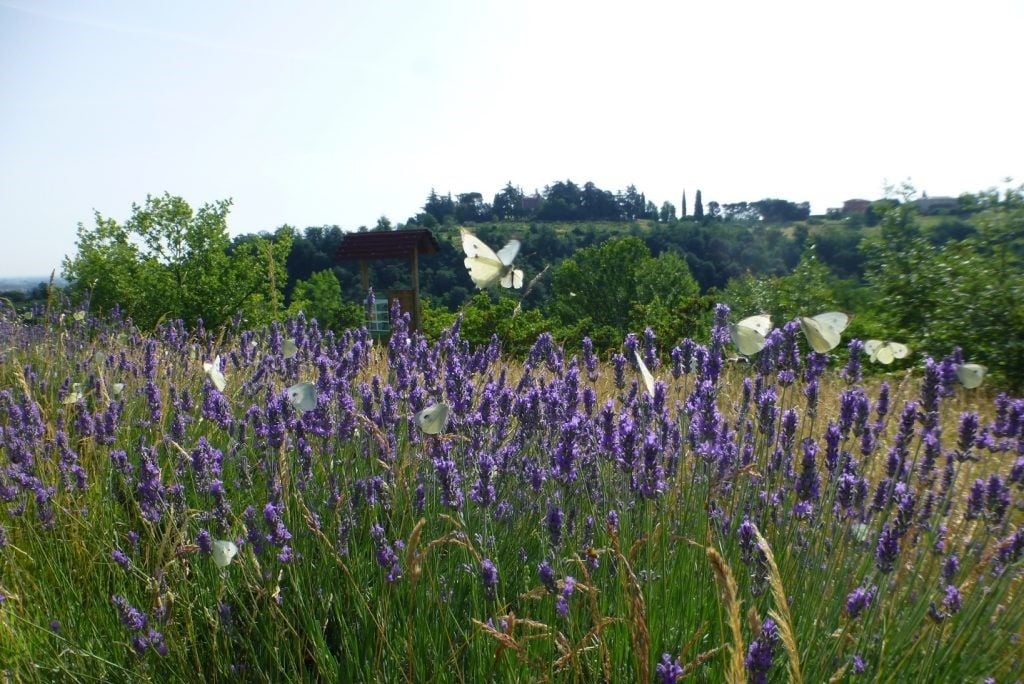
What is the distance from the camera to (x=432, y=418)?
2.11 meters

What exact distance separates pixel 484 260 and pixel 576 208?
3601 inches

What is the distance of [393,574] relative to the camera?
6.20ft

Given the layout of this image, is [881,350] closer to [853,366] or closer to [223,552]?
[853,366]

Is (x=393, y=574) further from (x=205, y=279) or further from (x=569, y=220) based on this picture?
(x=569, y=220)

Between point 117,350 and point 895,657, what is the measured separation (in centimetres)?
548

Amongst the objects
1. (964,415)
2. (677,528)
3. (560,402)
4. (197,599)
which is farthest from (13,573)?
(964,415)

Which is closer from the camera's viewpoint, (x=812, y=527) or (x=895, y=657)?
(x=895, y=657)

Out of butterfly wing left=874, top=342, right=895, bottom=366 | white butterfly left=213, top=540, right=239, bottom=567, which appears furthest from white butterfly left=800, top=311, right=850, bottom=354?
white butterfly left=213, top=540, right=239, bottom=567

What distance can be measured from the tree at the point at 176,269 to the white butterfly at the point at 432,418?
12.9 m

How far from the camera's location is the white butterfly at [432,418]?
2080 millimetres

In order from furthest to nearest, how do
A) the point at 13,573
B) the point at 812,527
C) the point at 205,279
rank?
the point at 205,279 → the point at 13,573 → the point at 812,527

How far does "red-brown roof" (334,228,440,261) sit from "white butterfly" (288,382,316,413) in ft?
44.6

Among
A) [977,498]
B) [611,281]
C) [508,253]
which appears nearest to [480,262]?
[508,253]

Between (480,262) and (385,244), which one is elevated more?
(385,244)
